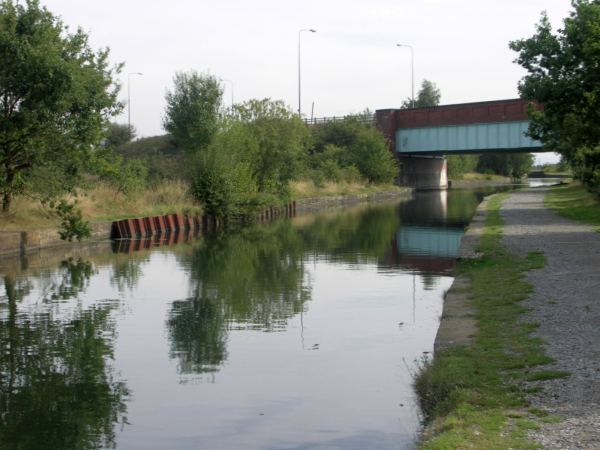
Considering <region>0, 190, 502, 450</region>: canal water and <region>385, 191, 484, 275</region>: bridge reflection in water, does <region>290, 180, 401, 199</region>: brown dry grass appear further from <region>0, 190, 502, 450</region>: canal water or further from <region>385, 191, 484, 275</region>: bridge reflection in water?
<region>0, 190, 502, 450</region>: canal water

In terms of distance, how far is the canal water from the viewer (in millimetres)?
9523

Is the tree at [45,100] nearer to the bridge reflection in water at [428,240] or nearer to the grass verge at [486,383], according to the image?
the bridge reflection in water at [428,240]

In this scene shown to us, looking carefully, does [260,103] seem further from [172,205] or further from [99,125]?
[99,125]

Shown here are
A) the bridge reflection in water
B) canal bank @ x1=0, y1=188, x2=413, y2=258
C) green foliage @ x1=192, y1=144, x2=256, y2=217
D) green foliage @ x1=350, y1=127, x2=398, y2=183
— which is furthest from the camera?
green foliage @ x1=350, y1=127, x2=398, y2=183

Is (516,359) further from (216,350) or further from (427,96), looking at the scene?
(427,96)

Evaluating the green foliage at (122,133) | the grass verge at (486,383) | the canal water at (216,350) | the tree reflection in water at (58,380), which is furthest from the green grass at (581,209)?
the green foliage at (122,133)

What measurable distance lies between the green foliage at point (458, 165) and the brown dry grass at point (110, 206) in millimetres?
75487

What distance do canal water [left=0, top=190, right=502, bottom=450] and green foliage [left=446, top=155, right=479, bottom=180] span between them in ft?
296

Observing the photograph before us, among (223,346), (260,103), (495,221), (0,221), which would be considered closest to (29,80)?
(0,221)

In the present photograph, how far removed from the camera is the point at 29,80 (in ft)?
88.1

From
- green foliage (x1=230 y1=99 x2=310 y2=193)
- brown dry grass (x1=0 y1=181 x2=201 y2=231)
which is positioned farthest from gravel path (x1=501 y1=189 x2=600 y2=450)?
Answer: green foliage (x1=230 y1=99 x2=310 y2=193)

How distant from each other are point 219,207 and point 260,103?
16316 mm

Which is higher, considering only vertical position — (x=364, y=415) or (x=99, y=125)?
(x=99, y=125)

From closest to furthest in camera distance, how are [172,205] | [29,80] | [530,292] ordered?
[530,292]
[29,80]
[172,205]
